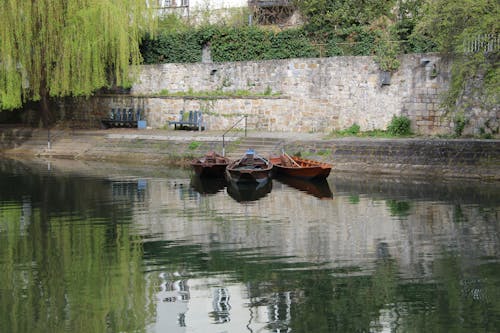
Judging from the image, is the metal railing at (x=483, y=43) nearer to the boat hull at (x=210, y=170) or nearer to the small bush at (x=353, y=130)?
the small bush at (x=353, y=130)

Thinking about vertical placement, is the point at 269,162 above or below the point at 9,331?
above

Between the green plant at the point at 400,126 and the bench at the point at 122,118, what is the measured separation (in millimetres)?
12644

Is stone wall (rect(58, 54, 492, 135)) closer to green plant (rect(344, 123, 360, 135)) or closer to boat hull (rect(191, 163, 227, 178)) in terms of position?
green plant (rect(344, 123, 360, 135))

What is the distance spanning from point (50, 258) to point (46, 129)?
23.8 m

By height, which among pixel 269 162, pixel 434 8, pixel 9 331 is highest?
pixel 434 8

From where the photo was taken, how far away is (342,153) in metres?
32.0

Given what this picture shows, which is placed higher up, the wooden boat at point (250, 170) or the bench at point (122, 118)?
the bench at point (122, 118)

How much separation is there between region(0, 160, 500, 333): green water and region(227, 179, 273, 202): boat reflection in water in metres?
0.09

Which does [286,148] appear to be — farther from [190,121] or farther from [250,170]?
[190,121]

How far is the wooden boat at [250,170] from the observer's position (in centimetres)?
2859

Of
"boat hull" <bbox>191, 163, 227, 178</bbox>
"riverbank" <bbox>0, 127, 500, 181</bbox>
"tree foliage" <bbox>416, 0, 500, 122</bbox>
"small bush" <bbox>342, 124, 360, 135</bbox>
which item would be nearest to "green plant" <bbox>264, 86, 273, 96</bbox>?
"riverbank" <bbox>0, 127, 500, 181</bbox>

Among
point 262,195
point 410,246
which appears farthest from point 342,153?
point 410,246

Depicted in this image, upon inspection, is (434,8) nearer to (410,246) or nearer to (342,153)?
(342,153)

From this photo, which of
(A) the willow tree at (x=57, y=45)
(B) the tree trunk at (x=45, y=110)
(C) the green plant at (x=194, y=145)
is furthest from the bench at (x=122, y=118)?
(C) the green plant at (x=194, y=145)
